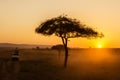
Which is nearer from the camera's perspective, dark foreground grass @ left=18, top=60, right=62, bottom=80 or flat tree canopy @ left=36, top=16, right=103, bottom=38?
dark foreground grass @ left=18, top=60, right=62, bottom=80

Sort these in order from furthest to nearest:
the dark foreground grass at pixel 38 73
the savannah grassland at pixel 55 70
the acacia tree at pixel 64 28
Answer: the acacia tree at pixel 64 28
the savannah grassland at pixel 55 70
the dark foreground grass at pixel 38 73

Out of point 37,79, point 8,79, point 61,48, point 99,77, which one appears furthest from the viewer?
point 61,48

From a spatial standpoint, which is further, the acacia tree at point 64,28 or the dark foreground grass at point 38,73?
the acacia tree at point 64,28

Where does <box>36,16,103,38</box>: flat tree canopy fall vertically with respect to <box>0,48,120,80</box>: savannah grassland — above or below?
above

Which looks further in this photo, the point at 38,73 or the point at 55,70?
the point at 55,70

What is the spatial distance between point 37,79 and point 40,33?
1681 centimetres

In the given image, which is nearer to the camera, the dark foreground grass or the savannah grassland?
the dark foreground grass

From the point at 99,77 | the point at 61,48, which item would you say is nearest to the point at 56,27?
the point at 99,77

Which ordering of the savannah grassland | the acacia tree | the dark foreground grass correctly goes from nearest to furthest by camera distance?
the dark foreground grass → the savannah grassland → the acacia tree

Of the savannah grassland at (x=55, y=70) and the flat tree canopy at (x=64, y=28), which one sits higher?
the flat tree canopy at (x=64, y=28)

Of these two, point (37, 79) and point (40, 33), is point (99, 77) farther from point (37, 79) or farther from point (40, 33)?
point (40, 33)

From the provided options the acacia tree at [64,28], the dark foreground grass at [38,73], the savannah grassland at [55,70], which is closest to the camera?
the dark foreground grass at [38,73]

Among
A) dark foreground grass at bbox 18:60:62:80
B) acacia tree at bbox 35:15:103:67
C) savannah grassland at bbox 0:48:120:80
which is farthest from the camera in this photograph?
acacia tree at bbox 35:15:103:67

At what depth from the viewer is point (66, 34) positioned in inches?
1505
